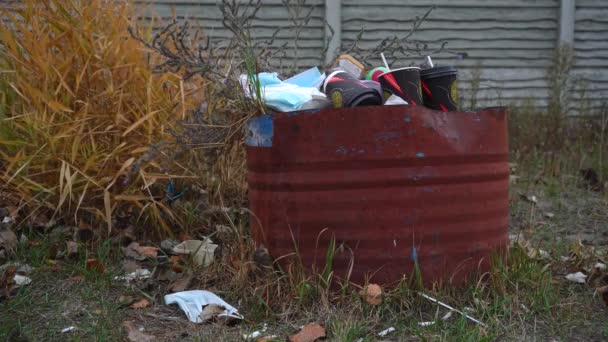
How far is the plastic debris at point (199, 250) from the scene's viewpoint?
9.31ft

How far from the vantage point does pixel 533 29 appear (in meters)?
7.23

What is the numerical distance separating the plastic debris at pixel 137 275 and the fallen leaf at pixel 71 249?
0.96ft

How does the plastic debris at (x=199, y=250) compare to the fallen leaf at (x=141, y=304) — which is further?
the plastic debris at (x=199, y=250)

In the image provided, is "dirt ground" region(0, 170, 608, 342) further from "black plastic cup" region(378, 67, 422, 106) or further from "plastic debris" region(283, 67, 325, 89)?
"plastic debris" region(283, 67, 325, 89)

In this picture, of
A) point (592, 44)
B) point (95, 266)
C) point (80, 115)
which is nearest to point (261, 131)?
point (95, 266)

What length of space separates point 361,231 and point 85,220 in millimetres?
1513

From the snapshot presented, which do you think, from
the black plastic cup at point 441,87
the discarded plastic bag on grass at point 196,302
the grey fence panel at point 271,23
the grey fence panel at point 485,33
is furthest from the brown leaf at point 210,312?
the grey fence panel at point 485,33

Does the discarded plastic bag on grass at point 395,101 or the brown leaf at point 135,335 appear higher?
the discarded plastic bag on grass at point 395,101

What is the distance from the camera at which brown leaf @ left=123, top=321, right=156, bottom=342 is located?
218 cm

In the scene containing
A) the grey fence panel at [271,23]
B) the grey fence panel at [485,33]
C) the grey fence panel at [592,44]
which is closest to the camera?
the grey fence panel at [271,23]

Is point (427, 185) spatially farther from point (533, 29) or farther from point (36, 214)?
point (533, 29)

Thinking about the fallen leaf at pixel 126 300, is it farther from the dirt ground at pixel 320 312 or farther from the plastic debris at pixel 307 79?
the plastic debris at pixel 307 79

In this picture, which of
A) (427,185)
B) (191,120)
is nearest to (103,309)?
(191,120)

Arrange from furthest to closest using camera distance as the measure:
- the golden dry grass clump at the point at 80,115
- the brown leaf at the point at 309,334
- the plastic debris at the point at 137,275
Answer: the golden dry grass clump at the point at 80,115 < the plastic debris at the point at 137,275 < the brown leaf at the point at 309,334
